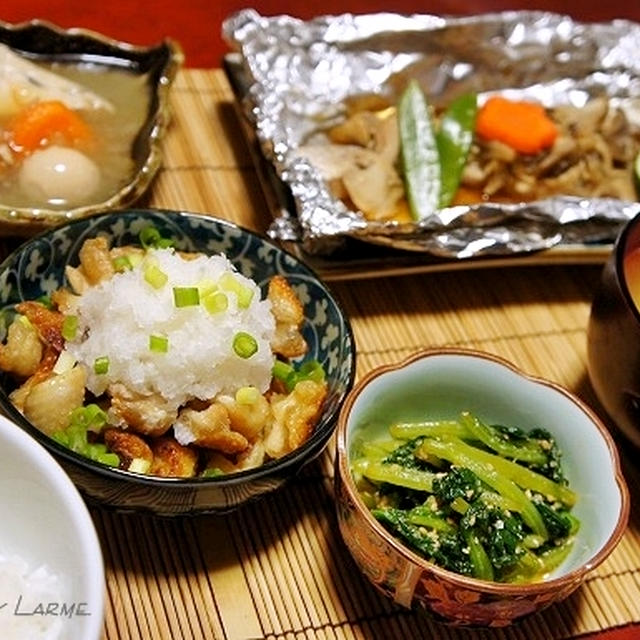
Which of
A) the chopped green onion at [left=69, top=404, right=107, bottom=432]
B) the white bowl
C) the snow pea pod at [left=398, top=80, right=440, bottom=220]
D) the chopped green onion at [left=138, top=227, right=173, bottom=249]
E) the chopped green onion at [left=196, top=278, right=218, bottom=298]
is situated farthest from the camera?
the snow pea pod at [left=398, top=80, right=440, bottom=220]

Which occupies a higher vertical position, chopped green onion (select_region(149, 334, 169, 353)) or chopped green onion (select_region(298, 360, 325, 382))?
chopped green onion (select_region(149, 334, 169, 353))

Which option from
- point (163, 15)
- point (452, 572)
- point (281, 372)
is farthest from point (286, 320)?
point (163, 15)

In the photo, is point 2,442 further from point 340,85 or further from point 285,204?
point 340,85

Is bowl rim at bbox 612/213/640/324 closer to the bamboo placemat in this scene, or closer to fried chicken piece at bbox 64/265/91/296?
the bamboo placemat

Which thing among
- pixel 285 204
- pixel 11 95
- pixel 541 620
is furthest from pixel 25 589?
pixel 11 95

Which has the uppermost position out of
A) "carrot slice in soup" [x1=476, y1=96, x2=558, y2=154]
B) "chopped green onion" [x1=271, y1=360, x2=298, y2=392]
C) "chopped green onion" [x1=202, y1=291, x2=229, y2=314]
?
"chopped green onion" [x1=202, y1=291, x2=229, y2=314]

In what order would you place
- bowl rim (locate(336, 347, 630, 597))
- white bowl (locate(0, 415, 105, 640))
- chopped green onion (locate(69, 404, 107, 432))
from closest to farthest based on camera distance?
1. white bowl (locate(0, 415, 105, 640))
2. bowl rim (locate(336, 347, 630, 597))
3. chopped green onion (locate(69, 404, 107, 432))

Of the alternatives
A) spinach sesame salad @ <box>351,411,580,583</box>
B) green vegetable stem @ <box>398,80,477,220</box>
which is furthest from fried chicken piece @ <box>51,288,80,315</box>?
green vegetable stem @ <box>398,80,477,220</box>
